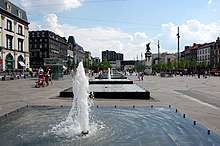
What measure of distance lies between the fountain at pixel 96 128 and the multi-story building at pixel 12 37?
1812 inches

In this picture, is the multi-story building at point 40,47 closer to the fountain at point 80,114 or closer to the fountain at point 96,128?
the fountain at point 96,128

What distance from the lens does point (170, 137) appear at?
6.04 metres

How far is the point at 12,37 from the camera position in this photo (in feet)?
187

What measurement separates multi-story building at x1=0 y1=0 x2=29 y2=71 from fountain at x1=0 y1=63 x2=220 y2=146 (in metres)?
46.0

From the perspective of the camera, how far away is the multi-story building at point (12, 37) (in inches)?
2045

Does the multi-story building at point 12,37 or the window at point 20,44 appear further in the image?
the window at point 20,44

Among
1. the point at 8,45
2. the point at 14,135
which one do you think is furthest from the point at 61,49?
the point at 14,135

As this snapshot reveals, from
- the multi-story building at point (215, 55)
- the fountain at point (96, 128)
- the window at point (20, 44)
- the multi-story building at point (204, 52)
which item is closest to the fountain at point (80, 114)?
the fountain at point (96, 128)

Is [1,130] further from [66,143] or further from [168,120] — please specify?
[168,120]

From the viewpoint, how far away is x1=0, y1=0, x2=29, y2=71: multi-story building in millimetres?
51938

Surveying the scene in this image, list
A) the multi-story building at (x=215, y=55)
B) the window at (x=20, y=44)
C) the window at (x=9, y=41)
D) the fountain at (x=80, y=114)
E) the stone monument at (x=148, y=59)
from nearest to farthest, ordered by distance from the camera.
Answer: the fountain at (x=80, y=114)
the window at (x=9, y=41)
the window at (x=20, y=44)
the stone monument at (x=148, y=59)
the multi-story building at (x=215, y=55)

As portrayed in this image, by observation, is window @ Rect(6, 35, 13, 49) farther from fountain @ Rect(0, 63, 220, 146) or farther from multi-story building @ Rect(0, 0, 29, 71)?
fountain @ Rect(0, 63, 220, 146)

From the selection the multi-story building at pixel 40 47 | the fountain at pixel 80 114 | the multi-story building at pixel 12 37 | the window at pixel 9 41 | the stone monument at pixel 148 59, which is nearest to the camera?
the fountain at pixel 80 114

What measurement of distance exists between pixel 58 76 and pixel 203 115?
106ft
